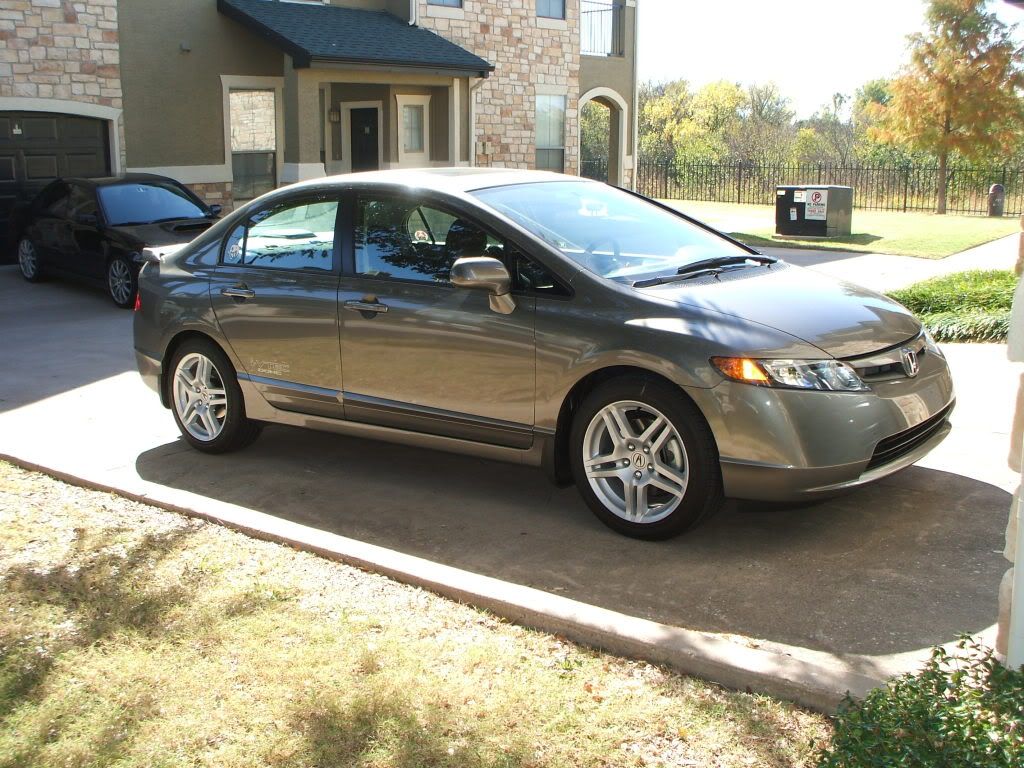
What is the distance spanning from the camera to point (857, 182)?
3556 cm

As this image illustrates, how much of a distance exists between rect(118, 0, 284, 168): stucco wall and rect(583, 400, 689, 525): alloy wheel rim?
52.1ft

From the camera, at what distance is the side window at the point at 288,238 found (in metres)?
6.44

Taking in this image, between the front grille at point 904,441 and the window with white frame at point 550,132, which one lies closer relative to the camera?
the front grille at point 904,441

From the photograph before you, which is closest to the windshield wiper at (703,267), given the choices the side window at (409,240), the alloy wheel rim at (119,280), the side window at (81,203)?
the side window at (409,240)

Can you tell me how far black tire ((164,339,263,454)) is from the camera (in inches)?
270

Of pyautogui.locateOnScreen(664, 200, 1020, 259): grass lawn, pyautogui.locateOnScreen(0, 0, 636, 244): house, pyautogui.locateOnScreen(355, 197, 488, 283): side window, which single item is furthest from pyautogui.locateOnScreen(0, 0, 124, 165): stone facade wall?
pyautogui.locateOnScreen(355, 197, 488, 283): side window

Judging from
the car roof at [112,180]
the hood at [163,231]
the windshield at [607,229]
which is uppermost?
the car roof at [112,180]

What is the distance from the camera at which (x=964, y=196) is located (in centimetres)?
3372

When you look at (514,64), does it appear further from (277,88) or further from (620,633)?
(620,633)

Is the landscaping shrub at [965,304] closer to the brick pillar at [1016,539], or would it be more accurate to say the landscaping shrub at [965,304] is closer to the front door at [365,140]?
the brick pillar at [1016,539]

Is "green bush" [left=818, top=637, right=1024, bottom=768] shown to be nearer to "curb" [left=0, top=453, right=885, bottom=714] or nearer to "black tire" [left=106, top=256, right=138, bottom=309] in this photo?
"curb" [left=0, top=453, right=885, bottom=714]

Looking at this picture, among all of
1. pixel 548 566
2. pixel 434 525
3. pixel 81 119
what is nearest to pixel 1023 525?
pixel 548 566

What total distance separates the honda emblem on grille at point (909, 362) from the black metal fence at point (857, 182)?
28.8 metres

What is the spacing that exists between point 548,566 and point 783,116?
2517 inches
